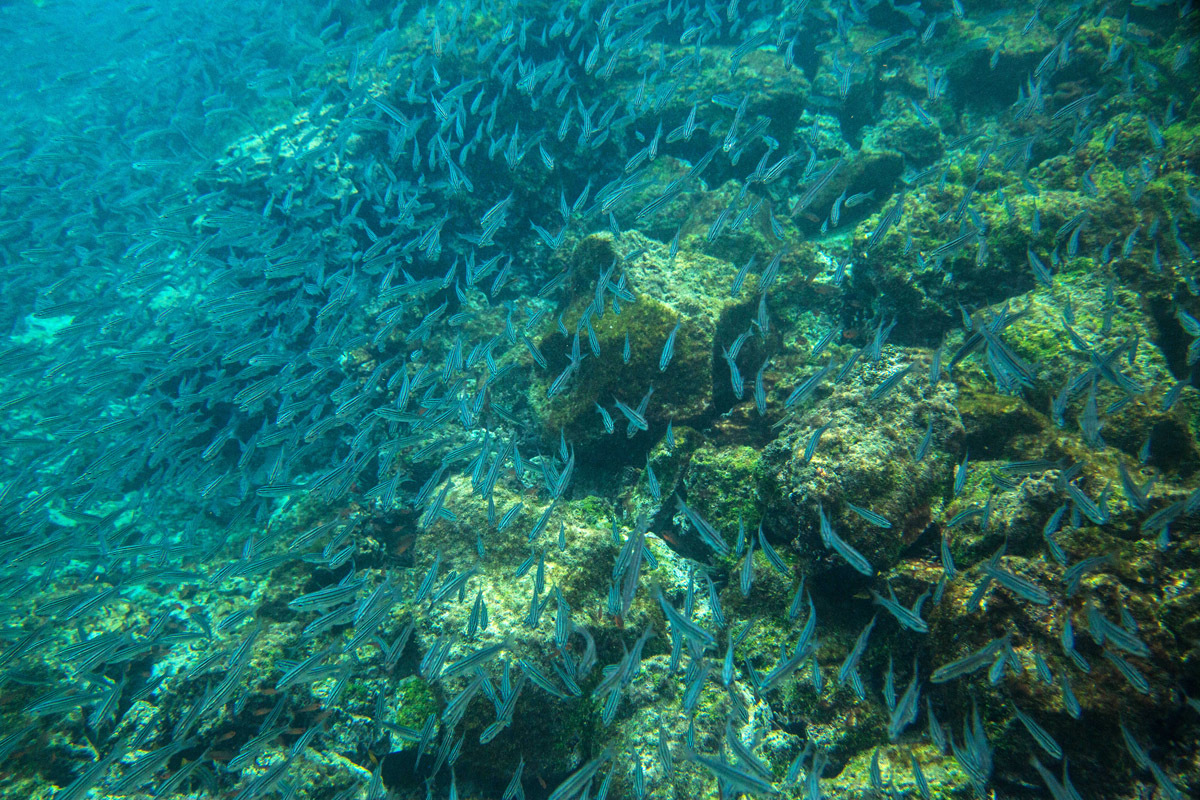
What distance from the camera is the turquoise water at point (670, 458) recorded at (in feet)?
12.5

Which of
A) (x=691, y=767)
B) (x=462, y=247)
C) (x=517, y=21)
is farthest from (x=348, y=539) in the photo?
(x=517, y=21)

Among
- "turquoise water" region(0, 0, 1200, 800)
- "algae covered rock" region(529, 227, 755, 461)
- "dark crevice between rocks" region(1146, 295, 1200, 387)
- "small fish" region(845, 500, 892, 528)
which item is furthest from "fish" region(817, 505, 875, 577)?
"dark crevice between rocks" region(1146, 295, 1200, 387)

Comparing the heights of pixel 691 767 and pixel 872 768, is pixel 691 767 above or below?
below

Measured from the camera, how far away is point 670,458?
19.4 ft

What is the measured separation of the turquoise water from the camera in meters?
3.80

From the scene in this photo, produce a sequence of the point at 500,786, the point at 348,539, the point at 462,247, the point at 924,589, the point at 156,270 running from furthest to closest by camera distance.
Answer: the point at 156,270
the point at 462,247
the point at 348,539
the point at 500,786
the point at 924,589

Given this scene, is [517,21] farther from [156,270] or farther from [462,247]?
[156,270]

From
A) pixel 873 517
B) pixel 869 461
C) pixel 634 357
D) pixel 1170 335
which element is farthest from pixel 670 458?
pixel 1170 335

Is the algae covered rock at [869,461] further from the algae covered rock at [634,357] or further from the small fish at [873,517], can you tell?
the algae covered rock at [634,357]

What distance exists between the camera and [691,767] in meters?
4.19

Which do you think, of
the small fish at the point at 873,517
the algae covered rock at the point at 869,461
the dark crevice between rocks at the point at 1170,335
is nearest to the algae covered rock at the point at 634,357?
the algae covered rock at the point at 869,461

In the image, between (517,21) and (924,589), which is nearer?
(924,589)

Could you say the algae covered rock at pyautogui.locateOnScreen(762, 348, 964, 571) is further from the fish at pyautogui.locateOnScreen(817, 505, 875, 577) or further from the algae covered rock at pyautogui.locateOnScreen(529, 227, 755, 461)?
the algae covered rock at pyautogui.locateOnScreen(529, 227, 755, 461)

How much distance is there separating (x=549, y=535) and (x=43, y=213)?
1982 cm
